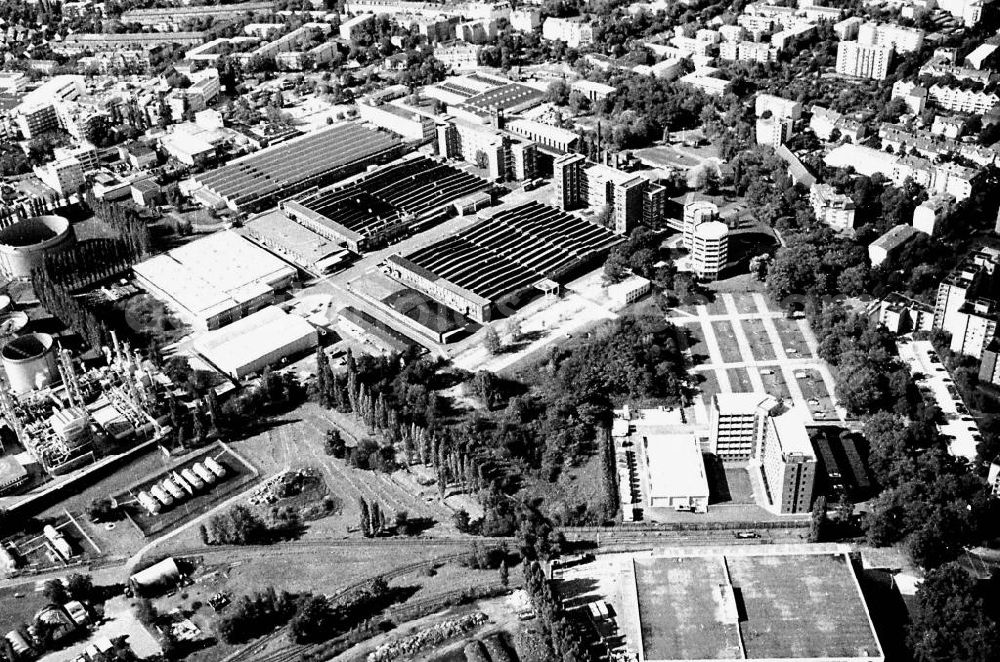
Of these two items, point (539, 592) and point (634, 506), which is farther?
point (634, 506)

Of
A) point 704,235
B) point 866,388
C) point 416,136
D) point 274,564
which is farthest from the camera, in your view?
point 416,136

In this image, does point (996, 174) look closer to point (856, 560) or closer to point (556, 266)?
point (556, 266)

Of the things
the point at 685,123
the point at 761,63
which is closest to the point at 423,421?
the point at 685,123

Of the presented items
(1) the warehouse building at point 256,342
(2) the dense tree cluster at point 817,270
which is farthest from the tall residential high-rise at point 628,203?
(1) the warehouse building at point 256,342

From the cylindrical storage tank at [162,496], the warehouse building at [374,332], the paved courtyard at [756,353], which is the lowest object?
the cylindrical storage tank at [162,496]

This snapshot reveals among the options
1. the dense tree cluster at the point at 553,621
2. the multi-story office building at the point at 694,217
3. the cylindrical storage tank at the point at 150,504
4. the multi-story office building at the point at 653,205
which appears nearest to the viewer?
the dense tree cluster at the point at 553,621

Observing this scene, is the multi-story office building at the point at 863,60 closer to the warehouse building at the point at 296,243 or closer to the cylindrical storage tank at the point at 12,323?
the warehouse building at the point at 296,243
